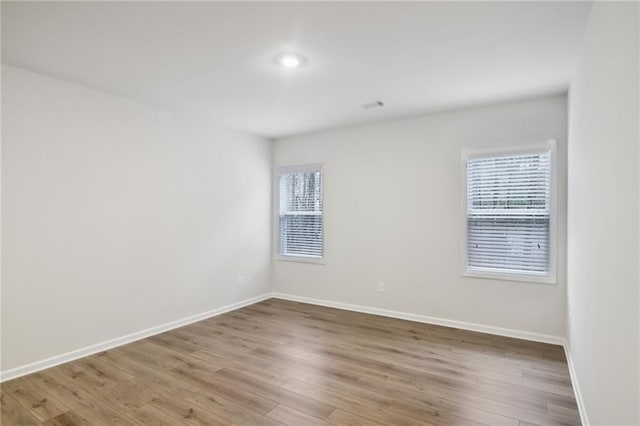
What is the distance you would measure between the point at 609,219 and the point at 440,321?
2847 millimetres

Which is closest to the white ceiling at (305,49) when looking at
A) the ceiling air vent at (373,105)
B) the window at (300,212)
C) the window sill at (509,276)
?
the ceiling air vent at (373,105)

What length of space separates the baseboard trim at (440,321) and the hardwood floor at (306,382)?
10 cm

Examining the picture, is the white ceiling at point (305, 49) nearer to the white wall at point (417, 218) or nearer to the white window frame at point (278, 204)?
the white wall at point (417, 218)

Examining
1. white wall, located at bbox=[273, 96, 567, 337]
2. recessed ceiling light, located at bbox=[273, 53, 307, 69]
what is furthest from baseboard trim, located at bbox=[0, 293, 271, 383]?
recessed ceiling light, located at bbox=[273, 53, 307, 69]

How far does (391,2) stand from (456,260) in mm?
2953

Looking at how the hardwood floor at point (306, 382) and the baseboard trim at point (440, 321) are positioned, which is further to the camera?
the baseboard trim at point (440, 321)

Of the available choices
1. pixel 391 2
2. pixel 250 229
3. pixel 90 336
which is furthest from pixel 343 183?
pixel 90 336

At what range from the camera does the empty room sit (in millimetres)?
2078

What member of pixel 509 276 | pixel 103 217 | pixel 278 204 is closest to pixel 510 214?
pixel 509 276

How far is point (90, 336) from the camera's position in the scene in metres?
3.32

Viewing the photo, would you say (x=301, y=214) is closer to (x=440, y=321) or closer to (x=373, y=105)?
(x=373, y=105)

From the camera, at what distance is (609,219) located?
160 centimetres

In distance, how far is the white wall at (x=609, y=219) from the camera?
1252 mm

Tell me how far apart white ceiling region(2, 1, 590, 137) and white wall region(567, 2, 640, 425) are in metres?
0.48
